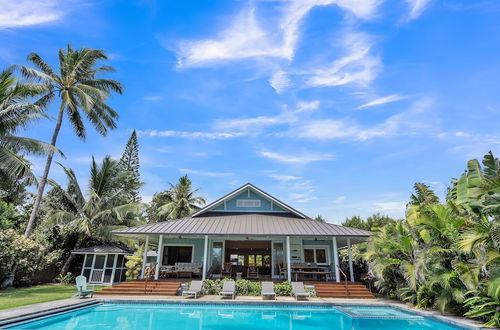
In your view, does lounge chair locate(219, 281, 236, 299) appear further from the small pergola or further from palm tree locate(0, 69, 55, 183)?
palm tree locate(0, 69, 55, 183)

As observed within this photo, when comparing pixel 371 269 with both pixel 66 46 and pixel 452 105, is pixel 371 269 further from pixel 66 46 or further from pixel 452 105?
pixel 66 46

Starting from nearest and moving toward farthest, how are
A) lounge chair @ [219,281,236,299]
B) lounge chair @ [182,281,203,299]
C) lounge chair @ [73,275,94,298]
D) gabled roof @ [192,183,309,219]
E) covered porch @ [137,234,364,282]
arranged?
lounge chair @ [73,275,94,298], lounge chair @ [219,281,236,299], lounge chair @ [182,281,203,299], covered porch @ [137,234,364,282], gabled roof @ [192,183,309,219]

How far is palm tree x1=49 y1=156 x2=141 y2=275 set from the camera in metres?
20.3

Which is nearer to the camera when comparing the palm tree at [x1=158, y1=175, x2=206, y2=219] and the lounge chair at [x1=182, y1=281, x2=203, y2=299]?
the lounge chair at [x1=182, y1=281, x2=203, y2=299]

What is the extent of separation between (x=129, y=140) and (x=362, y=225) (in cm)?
3563

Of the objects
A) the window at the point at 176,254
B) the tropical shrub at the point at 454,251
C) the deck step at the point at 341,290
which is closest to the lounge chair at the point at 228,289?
the deck step at the point at 341,290

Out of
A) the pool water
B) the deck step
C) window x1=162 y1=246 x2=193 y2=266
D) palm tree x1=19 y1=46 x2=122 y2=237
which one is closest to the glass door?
the deck step

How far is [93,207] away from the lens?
69.8 ft

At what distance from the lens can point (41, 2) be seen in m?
10.3

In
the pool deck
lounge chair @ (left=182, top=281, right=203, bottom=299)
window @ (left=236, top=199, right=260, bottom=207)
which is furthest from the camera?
window @ (left=236, top=199, right=260, bottom=207)

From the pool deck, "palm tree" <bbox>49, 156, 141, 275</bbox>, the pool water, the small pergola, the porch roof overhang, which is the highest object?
"palm tree" <bbox>49, 156, 141, 275</bbox>

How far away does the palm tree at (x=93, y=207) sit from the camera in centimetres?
2028

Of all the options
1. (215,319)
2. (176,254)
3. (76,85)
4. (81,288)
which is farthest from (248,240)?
(76,85)

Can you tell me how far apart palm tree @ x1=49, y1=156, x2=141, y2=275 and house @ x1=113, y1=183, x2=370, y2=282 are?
507cm
